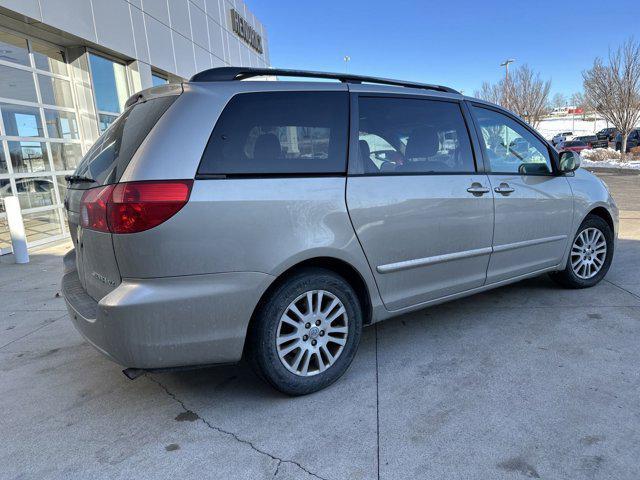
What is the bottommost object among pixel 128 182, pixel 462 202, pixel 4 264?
pixel 4 264

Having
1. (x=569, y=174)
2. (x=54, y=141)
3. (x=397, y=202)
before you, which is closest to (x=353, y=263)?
(x=397, y=202)

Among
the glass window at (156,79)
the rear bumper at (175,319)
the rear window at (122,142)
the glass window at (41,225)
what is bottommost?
the glass window at (41,225)

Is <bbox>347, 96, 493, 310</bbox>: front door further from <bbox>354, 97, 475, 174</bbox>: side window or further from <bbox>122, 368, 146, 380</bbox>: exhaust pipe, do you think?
<bbox>122, 368, 146, 380</bbox>: exhaust pipe

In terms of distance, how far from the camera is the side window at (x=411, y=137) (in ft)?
9.83

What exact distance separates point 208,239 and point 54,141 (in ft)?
27.0

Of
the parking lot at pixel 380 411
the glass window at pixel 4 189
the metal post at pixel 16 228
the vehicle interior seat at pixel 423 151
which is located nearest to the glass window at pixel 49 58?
the glass window at pixel 4 189

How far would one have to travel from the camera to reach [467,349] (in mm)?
3334

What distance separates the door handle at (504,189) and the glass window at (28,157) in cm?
793

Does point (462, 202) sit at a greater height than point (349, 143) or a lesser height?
lesser

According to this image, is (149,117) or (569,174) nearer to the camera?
(149,117)

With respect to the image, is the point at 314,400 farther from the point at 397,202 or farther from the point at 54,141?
the point at 54,141

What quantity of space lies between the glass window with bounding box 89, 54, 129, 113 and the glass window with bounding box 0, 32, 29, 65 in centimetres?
132

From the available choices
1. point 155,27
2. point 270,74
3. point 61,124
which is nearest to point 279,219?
point 270,74

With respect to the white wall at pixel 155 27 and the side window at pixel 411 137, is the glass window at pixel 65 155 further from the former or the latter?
the side window at pixel 411 137
